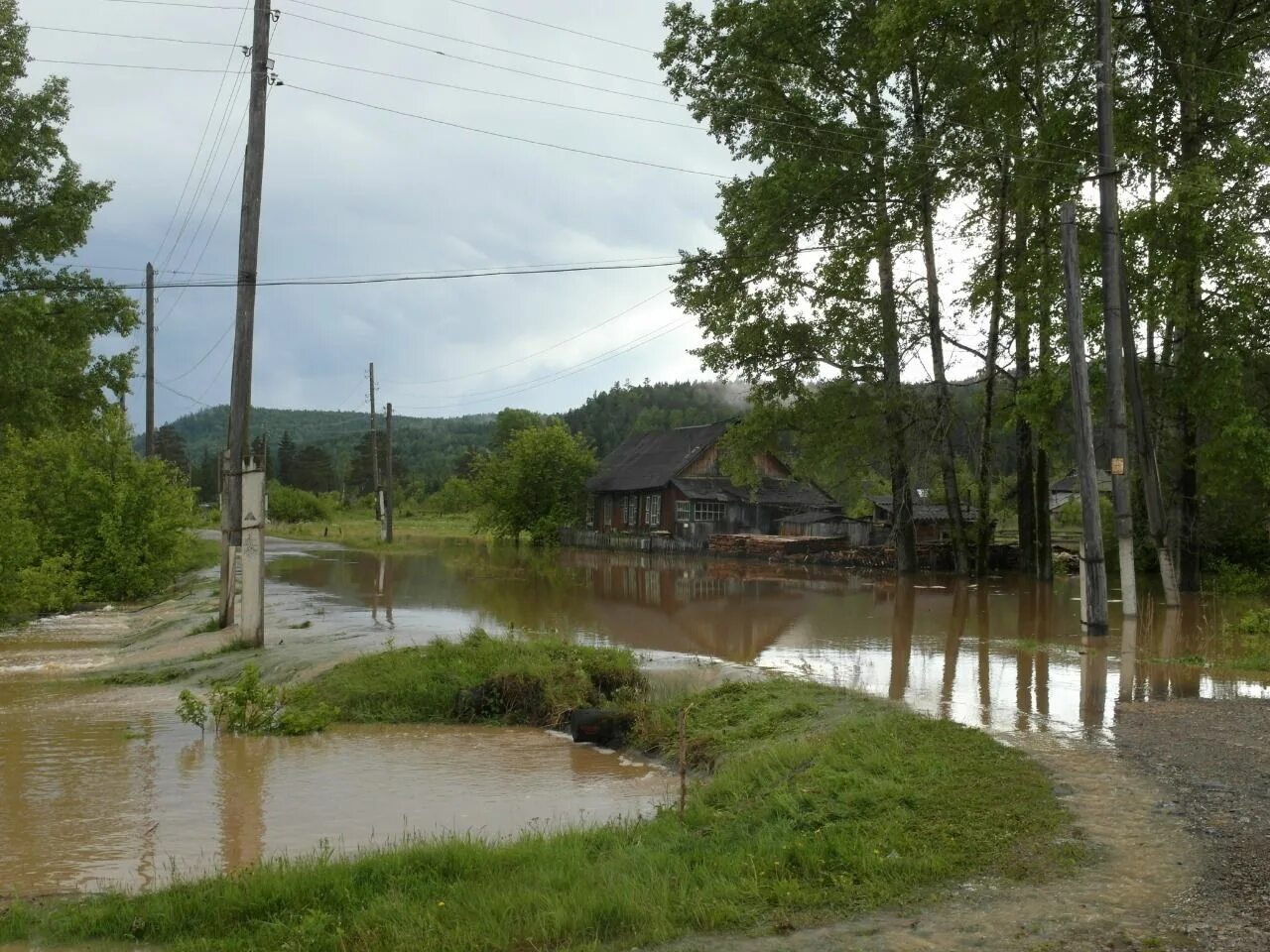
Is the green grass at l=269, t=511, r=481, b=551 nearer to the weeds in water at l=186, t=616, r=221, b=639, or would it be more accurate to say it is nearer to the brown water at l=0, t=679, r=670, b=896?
the weeds in water at l=186, t=616, r=221, b=639

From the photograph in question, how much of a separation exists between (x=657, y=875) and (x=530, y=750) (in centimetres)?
580

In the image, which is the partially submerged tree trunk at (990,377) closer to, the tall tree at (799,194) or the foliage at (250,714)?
the tall tree at (799,194)

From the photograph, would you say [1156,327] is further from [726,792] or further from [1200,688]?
[726,792]

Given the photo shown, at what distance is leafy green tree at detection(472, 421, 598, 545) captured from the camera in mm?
60250

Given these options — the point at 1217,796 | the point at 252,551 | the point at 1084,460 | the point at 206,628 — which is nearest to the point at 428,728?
the point at 252,551

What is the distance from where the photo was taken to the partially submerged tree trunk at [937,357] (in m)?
31.4

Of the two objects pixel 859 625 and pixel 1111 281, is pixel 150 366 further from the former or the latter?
pixel 1111 281

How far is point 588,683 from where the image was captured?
13.4 m

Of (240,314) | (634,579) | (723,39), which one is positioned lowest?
(634,579)

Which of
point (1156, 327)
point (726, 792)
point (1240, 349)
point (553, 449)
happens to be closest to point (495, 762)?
point (726, 792)

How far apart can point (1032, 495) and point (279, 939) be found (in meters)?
31.2

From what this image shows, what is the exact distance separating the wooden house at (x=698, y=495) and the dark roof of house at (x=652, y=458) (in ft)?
0.25

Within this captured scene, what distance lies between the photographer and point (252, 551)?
669 inches

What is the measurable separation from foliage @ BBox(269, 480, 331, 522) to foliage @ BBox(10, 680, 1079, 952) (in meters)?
88.6
